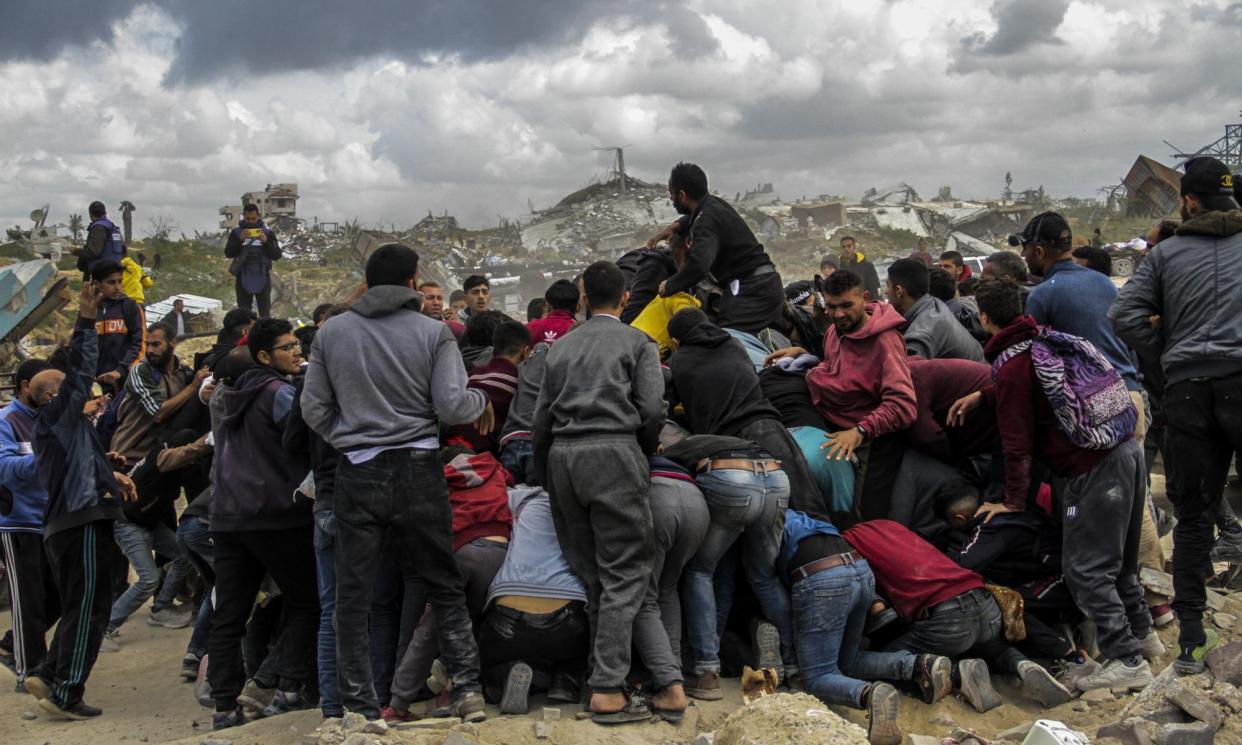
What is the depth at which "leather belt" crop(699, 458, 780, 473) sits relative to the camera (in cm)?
474

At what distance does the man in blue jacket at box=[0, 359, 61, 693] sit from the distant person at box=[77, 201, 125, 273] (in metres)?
4.55

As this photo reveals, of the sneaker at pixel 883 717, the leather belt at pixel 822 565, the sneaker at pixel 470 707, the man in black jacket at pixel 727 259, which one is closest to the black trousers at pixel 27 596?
the sneaker at pixel 470 707

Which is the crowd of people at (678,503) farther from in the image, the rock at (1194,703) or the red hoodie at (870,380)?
the rock at (1194,703)

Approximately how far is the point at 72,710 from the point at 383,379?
314cm

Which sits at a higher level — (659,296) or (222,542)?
(659,296)

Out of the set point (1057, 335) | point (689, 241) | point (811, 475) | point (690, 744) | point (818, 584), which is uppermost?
point (689, 241)

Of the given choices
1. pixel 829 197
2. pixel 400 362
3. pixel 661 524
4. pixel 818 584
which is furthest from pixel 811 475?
pixel 829 197

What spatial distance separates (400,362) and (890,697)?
2.58 metres

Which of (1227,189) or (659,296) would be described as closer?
(1227,189)

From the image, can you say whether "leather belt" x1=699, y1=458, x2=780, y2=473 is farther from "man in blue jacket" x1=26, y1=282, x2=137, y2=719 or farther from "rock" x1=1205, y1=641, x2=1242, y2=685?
"man in blue jacket" x1=26, y1=282, x2=137, y2=719

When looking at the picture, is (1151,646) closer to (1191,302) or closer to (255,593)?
(1191,302)

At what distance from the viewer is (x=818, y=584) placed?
4668 mm

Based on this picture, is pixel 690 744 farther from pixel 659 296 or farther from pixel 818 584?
pixel 659 296

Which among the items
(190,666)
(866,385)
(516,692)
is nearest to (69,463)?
(190,666)
